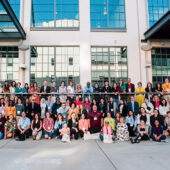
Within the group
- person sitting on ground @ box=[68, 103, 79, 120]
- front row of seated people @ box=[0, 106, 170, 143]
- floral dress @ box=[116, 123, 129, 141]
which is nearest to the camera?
floral dress @ box=[116, 123, 129, 141]

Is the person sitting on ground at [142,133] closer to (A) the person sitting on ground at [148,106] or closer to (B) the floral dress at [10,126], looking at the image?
(A) the person sitting on ground at [148,106]

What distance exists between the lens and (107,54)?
12.7 metres

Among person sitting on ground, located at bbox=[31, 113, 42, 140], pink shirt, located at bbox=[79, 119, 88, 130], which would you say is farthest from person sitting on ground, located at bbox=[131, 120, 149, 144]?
person sitting on ground, located at bbox=[31, 113, 42, 140]

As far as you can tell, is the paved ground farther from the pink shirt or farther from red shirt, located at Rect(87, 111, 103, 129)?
red shirt, located at Rect(87, 111, 103, 129)

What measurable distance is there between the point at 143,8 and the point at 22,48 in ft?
29.4

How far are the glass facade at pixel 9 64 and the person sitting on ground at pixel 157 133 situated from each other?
29.7ft

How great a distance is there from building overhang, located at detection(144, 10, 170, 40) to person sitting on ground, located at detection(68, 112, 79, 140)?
719 centimetres

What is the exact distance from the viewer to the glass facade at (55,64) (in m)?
12.2

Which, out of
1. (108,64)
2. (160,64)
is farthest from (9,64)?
(160,64)

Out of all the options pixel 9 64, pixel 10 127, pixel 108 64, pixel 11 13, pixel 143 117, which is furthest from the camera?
pixel 108 64

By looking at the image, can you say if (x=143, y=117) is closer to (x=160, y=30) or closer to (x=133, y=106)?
(x=133, y=106)

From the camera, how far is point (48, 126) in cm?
796

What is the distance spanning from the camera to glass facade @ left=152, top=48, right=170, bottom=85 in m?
12.5

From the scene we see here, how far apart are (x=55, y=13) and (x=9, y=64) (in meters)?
4.83
